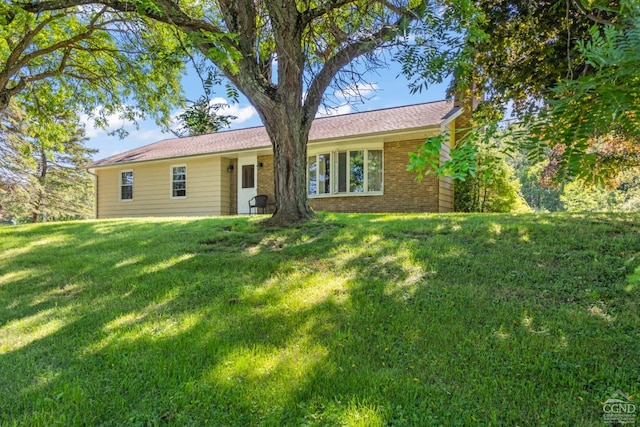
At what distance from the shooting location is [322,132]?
13.3 m

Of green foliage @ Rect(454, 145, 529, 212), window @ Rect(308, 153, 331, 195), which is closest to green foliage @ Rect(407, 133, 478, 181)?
window @ Rect(308, 153, 331, 195)

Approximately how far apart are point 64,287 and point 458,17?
5748mm

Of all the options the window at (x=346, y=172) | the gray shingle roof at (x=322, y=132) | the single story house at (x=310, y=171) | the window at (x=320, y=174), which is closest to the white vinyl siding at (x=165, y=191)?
the single story house at (x=310, y=171)

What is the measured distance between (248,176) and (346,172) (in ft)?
13.6

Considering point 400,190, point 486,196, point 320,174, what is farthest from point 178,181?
point 486,196

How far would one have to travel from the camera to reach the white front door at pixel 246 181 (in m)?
14.5

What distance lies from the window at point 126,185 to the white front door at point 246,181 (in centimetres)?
565

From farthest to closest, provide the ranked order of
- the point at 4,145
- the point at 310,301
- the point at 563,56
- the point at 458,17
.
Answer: the point at 4,145 → the point at 563,56 → the point at 458,17 → the point at 310,301

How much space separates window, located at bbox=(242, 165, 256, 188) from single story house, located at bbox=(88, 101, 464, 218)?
4 centimetres

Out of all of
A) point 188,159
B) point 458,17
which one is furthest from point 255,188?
point 458,17

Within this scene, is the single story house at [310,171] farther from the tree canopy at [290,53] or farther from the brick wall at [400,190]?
the tree canopy at [290,53]

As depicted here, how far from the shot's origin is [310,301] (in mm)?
3754

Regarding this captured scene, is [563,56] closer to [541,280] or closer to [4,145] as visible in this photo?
[541,280]

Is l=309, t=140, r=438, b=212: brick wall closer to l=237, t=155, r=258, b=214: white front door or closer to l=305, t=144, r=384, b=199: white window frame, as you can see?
l=305, t=144, r=384, b=199: white window frame
